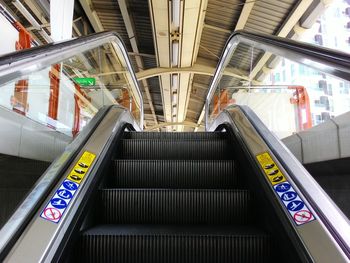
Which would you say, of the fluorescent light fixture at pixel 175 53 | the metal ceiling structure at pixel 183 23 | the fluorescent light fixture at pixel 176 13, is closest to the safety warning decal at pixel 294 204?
the metal ceiling structure at pixel 183 23

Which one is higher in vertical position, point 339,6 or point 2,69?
point 339,6

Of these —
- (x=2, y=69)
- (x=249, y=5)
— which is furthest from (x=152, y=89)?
(x=2, y=69)

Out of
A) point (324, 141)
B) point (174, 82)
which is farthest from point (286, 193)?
point (174, 82)

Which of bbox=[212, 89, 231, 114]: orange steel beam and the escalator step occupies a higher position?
bbox=[212, 89, 231, 114]: orange steel beam

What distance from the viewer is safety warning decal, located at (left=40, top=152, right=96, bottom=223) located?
5.07 feet

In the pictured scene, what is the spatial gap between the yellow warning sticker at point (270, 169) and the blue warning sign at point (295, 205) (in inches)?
8.0

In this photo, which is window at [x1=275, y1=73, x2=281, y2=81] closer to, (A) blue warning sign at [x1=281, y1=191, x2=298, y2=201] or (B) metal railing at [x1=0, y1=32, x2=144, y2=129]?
(B) metal railing at [x1=0, y1=32, x2=144, y2=129]

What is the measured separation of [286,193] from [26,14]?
598 centimetres

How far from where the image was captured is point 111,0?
24.5ft

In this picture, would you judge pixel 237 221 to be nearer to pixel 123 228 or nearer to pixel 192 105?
pixel 123 228

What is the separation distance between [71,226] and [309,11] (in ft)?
22.7

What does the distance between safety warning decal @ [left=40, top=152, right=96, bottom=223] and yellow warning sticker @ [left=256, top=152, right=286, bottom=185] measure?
101cm

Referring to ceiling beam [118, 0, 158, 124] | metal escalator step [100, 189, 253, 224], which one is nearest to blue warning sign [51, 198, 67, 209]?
metal escalator step [100, 189, 253, 224]

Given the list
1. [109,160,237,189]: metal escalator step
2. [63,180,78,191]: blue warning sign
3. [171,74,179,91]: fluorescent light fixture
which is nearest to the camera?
[63,180,78,191]: blue warning sign
